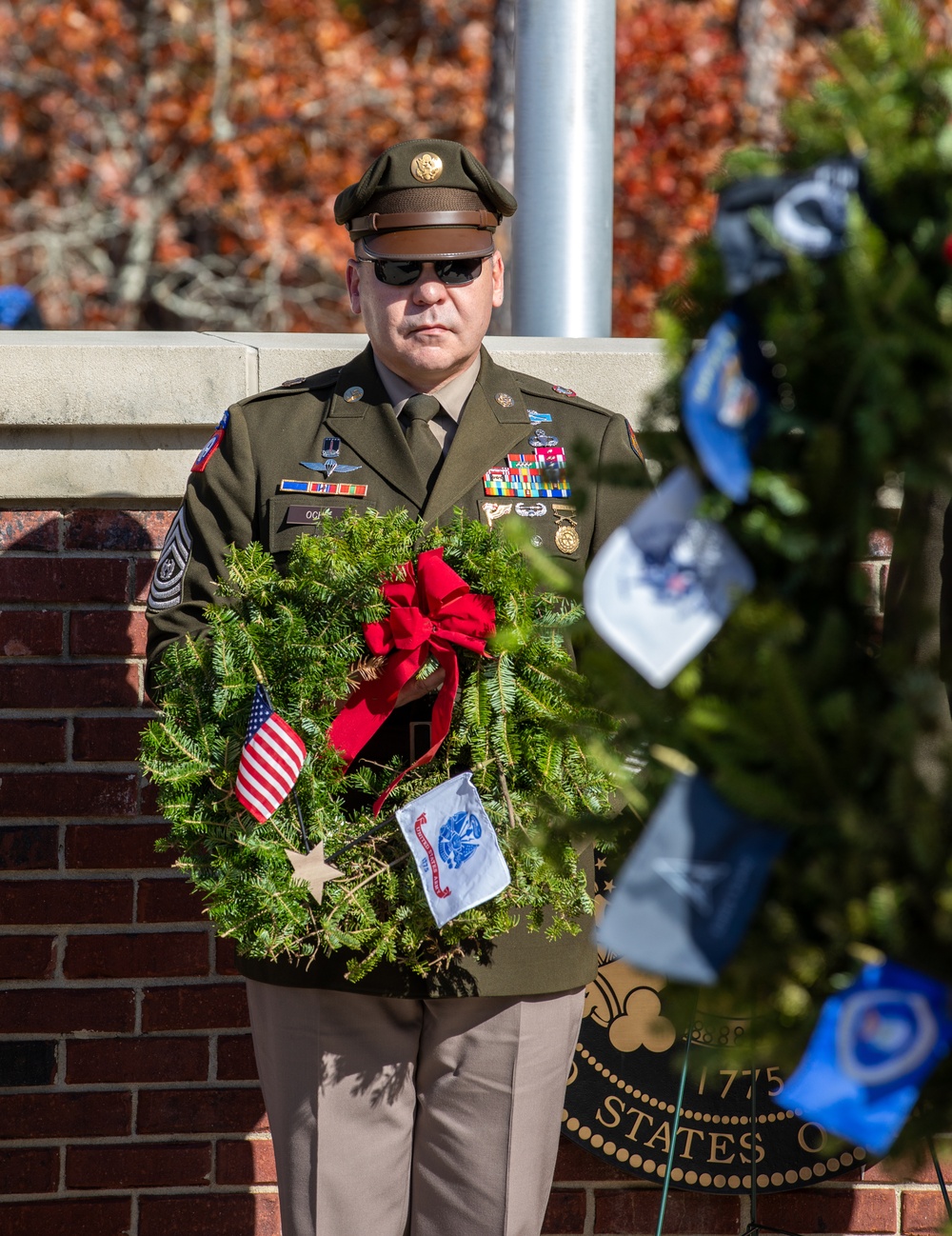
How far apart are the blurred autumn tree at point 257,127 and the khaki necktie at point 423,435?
6.90 meters

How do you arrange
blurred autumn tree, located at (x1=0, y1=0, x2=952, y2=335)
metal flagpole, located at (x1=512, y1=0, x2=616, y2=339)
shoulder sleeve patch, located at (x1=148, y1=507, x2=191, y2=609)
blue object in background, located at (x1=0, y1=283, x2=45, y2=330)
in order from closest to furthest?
shoulder sleeve patch, located at (x1=148, y1=507, x2=191, y2=609) → metal flagpole, located at (x1=512, y1=0, x2=616, y2=339) → blue object in background, located at (x1=0, y1=283, x2=45, y2=330) → blurred autumn tree, located at (x1=0, y1=0, x2=952, y2=335)

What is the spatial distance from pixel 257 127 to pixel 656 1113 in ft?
28.1

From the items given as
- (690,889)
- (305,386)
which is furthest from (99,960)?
(690,889)

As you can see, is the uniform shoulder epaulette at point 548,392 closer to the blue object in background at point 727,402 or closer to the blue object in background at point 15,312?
the blue object in background at point 727,402

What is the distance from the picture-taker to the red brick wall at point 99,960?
2982mm

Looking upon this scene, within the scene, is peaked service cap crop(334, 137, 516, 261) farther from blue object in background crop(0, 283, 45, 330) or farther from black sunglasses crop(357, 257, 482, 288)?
blue object in background crop(0, 283, 45, 330)

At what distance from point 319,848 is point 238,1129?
123 centimetres

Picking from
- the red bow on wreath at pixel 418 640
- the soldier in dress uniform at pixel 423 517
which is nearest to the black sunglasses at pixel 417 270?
the soldier in dress uniform at pixel 423 517

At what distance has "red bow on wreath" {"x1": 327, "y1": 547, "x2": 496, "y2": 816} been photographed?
80.6 inches

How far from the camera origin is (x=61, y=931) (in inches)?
118

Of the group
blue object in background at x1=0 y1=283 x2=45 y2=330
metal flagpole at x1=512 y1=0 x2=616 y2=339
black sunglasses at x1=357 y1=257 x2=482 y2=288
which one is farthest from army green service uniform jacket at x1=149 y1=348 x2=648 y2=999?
blue object in background at x1=0 y1=283 x2=45 y2=330

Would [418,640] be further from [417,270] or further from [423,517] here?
[417,270]

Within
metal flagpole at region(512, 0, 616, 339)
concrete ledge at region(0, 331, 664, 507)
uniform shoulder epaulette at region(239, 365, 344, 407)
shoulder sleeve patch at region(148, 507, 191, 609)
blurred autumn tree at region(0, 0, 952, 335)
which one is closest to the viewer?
shoulder sleeve patch at region(148, 507, 191, 609)

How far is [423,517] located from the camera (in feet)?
8.06
